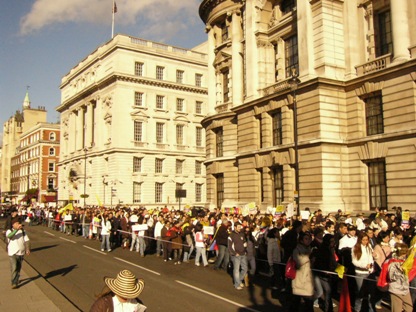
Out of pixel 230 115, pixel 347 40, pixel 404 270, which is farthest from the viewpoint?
pixel 230 115

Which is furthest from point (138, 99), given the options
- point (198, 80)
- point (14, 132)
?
point (14, 132)

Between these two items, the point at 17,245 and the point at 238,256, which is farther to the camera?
the point at 238,256

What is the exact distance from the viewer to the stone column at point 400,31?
77.2 ft

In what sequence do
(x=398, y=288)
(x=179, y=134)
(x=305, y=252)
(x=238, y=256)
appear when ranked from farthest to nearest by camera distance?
1. (x=179, y=134)
2. (x=238, y=256)
3. (x=305, y=252)
4. (x=398, y=288)

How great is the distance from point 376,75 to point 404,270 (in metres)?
18.8

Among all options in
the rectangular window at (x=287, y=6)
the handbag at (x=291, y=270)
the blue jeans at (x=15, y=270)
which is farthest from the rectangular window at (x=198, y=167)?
the handbag at (x=291, y=270)

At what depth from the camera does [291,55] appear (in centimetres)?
3092

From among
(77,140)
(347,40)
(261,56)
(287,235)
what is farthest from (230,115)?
(77,140)

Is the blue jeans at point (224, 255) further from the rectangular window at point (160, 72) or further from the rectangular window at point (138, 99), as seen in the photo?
the rectangular window at point (160, 72)

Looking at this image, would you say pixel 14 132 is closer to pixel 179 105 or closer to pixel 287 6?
pixel 179 105

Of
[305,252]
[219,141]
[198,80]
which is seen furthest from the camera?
[198,80]

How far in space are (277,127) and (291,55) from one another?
5.34 m

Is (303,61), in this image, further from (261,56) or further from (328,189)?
(328,189)

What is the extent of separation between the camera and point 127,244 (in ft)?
76.1
